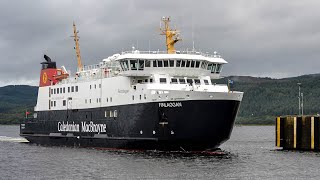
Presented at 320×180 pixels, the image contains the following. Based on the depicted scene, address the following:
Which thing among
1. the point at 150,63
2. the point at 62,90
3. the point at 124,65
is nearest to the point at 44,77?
the point at 62,90

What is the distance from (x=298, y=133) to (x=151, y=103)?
670 inches

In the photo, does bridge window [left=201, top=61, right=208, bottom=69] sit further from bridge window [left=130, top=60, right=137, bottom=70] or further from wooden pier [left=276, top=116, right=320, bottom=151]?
wooden pier [left=276, top=116, right=320, bottom=151]

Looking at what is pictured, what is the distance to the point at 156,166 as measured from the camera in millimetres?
42844

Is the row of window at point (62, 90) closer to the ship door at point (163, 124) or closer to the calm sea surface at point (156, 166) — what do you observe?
the calm sea surface at point (156, 166)

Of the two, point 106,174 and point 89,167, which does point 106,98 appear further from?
point 106,174

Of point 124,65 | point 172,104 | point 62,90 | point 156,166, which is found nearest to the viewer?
point 156,166

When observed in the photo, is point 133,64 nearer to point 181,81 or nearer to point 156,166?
point 181,81

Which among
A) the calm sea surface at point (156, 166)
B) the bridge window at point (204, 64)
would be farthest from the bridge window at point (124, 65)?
the calm sea surface at point (156, 166)

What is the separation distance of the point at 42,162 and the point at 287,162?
20875mm

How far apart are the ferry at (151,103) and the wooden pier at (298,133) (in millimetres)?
9159

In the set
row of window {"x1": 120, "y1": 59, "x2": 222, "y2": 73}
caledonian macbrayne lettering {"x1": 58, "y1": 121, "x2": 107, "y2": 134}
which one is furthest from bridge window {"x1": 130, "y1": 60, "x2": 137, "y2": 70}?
caledonian macbrayne lettering {"x1": 58, "y1": 121, "x2": 107, "y2": 134}

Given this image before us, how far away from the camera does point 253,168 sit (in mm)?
43375

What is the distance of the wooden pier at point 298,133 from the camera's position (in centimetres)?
5556

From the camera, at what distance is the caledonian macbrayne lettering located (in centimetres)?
5622
